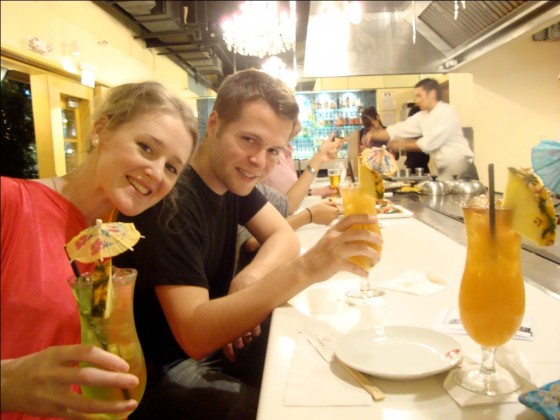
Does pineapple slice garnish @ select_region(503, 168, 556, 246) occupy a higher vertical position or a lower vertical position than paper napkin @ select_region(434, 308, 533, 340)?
higher

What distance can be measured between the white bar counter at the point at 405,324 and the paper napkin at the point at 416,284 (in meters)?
0.02

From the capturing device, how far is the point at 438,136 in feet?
14.2

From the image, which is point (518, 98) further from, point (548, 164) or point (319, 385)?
point (319, 385)

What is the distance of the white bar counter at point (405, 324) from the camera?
2.09ft

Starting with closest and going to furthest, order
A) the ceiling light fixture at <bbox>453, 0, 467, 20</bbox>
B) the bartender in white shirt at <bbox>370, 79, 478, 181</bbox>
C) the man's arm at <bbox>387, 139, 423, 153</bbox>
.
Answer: the ceiling light fixture at <bbox>453, 0, 467, 20</bbox> → the bartender in white shirt at <bbox>370, 79, 478, 181</bbox> → the man's arm at <bbox>387, 139, 423, 153</bbox>

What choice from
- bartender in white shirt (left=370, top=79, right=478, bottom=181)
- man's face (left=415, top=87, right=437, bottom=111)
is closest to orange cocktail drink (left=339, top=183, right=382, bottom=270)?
bartender in white shirt (left=370, top=79, right=478, bottom=181)

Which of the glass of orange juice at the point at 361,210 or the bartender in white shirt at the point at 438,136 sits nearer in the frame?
the glass of orange juice at the point at 361,210

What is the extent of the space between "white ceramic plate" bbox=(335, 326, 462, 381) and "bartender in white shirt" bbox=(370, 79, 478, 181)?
3.42m

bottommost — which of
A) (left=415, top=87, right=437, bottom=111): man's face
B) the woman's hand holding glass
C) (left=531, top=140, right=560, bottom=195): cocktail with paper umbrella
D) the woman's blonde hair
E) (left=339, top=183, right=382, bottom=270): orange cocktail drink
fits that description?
the woman's hand holding glass

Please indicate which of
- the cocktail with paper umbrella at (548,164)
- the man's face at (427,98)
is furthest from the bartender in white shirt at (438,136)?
the cocktail with paper umbrella at (548,164)

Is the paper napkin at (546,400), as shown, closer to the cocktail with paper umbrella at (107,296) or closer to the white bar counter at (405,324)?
the white bar counter at (405,324)

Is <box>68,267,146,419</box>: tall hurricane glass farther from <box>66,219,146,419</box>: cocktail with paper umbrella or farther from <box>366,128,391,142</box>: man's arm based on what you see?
<box>366,128,391,142</box>: man's arm

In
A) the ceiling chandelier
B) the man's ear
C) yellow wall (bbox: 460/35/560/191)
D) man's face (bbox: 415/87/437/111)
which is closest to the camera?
the man's ear

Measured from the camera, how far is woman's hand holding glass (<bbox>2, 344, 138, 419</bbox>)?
0.54 meters
